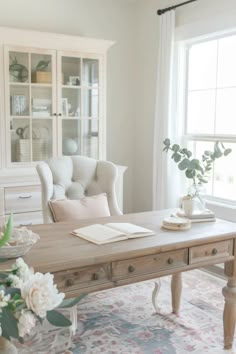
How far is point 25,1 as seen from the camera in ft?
12.9

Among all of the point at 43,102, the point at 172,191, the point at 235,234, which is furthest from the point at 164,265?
the point at 43,102

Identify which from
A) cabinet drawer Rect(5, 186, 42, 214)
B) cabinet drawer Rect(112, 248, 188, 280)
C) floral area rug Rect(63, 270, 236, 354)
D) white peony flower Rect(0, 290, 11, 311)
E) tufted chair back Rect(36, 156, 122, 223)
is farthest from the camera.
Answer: cabinet drawer Rect(5, 186, 42, 214)

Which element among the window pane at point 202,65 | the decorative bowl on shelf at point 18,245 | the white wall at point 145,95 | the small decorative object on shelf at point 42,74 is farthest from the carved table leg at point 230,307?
the small decorative object on shelf at point 42,74

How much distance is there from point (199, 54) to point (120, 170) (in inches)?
52.6

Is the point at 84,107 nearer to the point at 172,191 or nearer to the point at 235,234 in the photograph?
the point at 172,191

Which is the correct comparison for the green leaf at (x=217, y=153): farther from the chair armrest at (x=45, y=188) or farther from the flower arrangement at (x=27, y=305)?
the flower arrangement at (x=27, y=305)

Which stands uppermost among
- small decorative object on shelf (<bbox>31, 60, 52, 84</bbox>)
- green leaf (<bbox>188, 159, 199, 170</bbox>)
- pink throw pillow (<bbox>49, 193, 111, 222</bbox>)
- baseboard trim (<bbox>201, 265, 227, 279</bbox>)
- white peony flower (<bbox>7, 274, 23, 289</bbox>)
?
small decorative object on shelf (<bbox>31, 60, 52, 84</bbox>)

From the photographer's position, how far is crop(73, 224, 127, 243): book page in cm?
200

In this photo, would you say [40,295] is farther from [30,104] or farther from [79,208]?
[30,104]

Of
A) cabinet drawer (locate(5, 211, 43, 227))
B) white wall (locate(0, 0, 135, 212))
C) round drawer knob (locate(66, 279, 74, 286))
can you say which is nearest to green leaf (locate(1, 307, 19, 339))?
round drawer knob (locate(66, 279, 74, 286))

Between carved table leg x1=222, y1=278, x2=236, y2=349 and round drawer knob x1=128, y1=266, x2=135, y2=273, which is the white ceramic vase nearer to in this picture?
round drawer knob x1=128, y1=266, x2=135, y2=273

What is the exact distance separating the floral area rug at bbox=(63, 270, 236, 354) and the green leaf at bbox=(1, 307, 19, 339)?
1677mm

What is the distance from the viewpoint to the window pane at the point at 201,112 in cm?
381

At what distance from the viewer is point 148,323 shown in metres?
2.64
